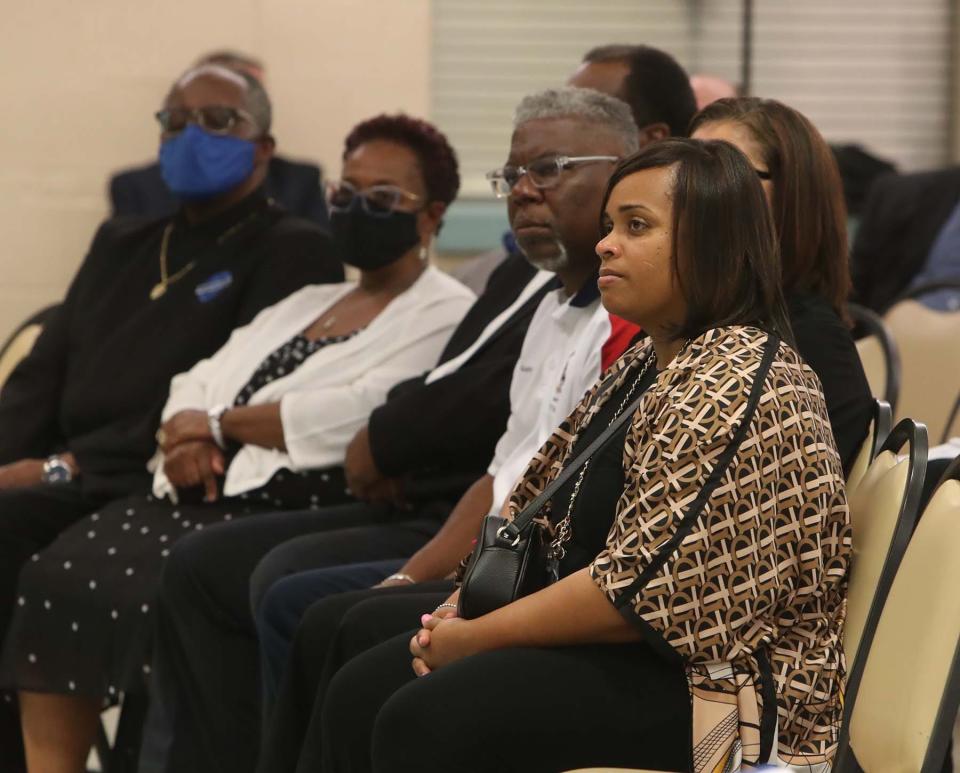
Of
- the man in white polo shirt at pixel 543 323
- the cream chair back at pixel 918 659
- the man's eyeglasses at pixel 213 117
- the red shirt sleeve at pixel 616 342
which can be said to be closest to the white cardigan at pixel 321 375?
the man in white polo shirt at pixel 543 323

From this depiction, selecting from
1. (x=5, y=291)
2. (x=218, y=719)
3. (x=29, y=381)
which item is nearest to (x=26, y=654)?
(x=218, y=719)

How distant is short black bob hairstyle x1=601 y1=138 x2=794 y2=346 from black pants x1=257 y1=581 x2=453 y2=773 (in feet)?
2.33

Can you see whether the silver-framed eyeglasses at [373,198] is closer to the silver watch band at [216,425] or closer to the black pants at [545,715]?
the silver watch band at [216,425]

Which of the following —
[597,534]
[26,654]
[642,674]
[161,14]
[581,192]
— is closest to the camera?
[642,674]

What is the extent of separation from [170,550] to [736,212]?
154 cm

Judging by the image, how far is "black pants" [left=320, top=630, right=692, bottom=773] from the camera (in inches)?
79.0

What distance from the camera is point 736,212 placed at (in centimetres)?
212

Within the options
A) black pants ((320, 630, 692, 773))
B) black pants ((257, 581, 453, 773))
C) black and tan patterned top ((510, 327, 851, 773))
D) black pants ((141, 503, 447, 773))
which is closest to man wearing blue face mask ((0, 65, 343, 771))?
black pants ((141, 503, 447, 773))

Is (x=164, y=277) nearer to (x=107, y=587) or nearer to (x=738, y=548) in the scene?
(x=107, y=587)

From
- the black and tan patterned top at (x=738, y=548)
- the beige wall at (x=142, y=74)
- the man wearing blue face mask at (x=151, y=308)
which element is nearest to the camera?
the black and tan patterned top at (x=738, y=548)

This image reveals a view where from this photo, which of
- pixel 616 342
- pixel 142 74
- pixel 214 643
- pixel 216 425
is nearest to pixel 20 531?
pixel 216 425

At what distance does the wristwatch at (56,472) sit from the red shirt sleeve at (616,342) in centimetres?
159

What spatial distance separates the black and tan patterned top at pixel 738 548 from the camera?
1953 millimetres

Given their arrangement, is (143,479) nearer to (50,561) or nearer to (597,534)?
(50,561)
